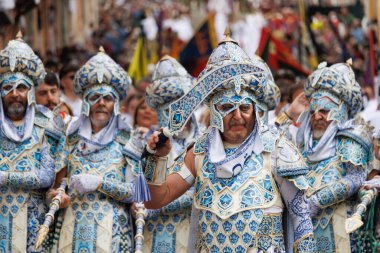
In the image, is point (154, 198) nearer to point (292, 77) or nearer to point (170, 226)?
point (170, 226)

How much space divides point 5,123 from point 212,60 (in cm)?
261

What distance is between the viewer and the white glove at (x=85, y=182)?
10.6 m

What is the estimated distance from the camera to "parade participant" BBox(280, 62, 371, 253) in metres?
10.5

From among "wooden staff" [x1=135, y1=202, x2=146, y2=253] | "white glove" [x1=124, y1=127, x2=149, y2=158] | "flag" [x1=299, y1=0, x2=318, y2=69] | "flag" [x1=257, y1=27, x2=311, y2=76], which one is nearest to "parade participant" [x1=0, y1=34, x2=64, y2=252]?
"white glove" [x1=124, y1=127, x2=149, y2=158]

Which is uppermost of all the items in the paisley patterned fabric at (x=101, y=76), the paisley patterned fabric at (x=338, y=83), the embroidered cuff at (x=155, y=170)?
the paisley patterned fabric at (x=101, y=76)

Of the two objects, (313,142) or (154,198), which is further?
(313,142)

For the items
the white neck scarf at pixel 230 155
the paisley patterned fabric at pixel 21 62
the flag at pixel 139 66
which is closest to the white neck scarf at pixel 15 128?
the paisley patterned fabric at pixel 21 62

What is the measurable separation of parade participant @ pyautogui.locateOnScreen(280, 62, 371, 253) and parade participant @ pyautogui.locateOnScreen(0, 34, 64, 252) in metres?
2.21

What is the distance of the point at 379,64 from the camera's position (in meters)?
17.9

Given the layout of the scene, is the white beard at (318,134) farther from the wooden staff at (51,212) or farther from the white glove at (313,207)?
the wooden staff at (51,212)

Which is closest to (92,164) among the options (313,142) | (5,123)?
(5,123)

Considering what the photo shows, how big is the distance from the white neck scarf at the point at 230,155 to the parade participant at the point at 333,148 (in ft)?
5.75

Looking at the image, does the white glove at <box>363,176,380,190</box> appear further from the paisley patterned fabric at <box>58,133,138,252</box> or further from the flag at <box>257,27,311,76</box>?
the flag at <box>257,27,311,76</box>

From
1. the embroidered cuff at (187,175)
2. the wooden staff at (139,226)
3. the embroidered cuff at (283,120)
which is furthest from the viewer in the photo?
the embroidered cuff at (283,120)
